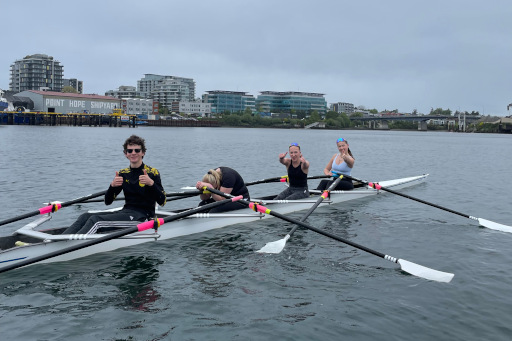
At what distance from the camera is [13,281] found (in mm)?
8453

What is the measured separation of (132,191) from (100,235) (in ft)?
3.66

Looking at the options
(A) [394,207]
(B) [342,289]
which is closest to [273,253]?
(B) [342,289]

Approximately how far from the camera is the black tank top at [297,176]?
14.4 meters

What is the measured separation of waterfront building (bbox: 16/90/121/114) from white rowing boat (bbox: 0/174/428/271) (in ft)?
447

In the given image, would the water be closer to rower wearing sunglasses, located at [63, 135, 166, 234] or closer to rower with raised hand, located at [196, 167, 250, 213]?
rower wearing sunglasses, located at [63, 135, 166, 234]

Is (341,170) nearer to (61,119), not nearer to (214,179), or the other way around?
(214,179)

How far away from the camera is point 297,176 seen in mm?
14625

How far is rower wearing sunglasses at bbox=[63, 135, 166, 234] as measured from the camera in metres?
8.80

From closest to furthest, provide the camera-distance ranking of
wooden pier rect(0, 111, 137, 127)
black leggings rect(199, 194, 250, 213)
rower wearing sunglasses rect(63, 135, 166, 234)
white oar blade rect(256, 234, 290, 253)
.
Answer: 1. rower wearing sunglasses rect(63, 135, 166, 234)
2. white oar blade rect(256, 234, 290, 253)
3. black leggings rect(199, 194, 250, 213)
4. wooden pier rect(0, 111, 137, 127)

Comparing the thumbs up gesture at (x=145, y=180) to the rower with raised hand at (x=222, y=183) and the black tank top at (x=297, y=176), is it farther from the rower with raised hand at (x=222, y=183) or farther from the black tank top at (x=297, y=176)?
the black tank top at (x=297, y=176)

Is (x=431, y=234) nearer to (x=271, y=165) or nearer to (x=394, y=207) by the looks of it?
(x=394, y=207)

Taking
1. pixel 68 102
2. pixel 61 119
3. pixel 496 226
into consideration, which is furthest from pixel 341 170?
pixel 68 102

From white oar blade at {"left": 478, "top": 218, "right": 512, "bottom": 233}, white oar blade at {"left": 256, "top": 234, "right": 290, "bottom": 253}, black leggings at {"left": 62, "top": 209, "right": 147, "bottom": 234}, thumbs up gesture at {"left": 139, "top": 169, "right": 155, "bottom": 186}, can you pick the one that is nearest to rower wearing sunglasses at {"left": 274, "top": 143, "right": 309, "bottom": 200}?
white oar blade at {"left": 256, "top": 234, "right": 290, "bottom": 253}

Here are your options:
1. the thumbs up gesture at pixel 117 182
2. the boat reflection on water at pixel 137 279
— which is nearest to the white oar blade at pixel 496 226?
the boat reflection on water at pixel 137 279
